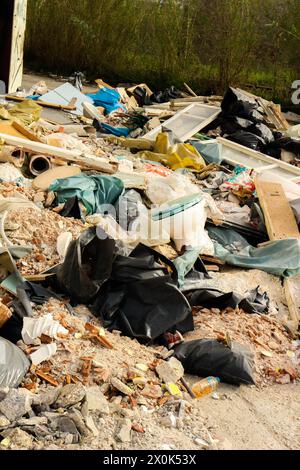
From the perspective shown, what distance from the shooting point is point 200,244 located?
18.8 ft

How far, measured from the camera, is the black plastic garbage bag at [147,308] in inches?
169

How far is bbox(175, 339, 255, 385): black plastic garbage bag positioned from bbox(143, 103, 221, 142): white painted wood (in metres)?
5.23

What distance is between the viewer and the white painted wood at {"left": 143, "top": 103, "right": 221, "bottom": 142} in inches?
362

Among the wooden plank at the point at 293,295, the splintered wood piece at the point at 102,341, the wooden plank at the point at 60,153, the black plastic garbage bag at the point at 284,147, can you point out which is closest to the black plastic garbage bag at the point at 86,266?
the splintered wood piece at the point at 102,341

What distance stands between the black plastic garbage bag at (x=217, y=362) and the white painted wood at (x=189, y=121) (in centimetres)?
523

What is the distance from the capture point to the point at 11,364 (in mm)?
3467

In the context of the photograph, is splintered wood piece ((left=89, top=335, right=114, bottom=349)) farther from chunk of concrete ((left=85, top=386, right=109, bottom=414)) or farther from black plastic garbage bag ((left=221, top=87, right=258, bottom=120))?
black plastic garbage bag ((left=221, top=87, right=258, bottom=120))

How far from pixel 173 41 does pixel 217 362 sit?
10.6m

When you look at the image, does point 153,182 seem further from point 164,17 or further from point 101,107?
point 164,17

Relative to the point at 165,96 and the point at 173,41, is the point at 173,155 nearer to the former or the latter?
the point at 165,96

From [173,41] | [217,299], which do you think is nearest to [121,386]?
→ [217,299]

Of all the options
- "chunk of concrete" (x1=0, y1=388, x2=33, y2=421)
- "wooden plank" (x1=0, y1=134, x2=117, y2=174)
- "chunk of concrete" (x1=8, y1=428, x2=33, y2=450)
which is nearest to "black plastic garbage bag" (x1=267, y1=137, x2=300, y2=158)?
"wooden plank" (x1=0, y1=134, x2=117, y2=174)

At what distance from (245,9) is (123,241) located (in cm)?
906
